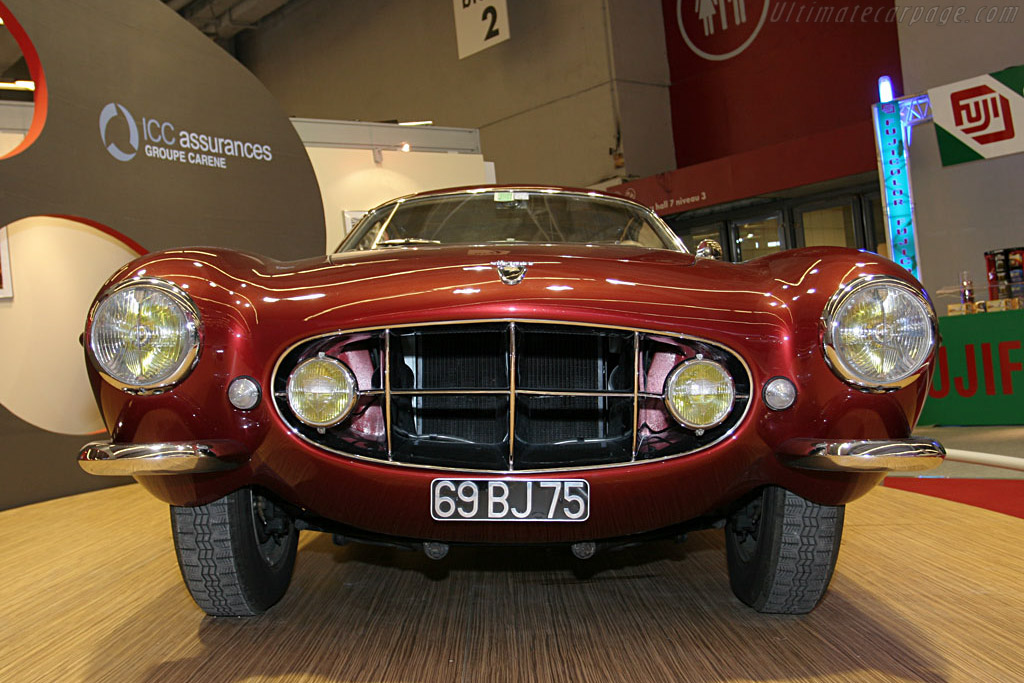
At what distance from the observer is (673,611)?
212 cm

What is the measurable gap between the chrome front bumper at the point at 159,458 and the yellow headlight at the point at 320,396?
0.55ft

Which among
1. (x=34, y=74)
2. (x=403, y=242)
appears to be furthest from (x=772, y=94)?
(x=403, y=242)

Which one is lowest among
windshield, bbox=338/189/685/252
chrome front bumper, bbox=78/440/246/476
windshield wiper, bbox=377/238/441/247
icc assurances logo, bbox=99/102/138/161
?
chrome front bumper, bbox=78/440/246/476

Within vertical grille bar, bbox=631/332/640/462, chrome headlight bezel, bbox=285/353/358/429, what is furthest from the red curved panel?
vertical grille bar, bbox=631/332/640/462

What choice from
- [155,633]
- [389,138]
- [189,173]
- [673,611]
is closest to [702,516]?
[673,611]

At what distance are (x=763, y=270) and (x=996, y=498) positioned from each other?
7.27ft

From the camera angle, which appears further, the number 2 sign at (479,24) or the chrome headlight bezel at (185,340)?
the number 2 sign at (479,24)

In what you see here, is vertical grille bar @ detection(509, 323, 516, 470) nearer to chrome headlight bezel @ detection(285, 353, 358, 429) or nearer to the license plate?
the license plate

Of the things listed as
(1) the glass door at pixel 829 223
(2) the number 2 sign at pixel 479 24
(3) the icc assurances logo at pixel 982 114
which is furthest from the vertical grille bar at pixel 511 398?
(2) the number 2 sign at pixel 479 24

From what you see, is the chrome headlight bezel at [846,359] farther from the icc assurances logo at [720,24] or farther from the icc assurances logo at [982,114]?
the icc assurances logo at [720,24]

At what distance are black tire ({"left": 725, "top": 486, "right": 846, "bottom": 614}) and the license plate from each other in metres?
0.50

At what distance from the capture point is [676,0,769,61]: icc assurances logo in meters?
12.0

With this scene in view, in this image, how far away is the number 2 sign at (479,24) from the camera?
1361 cm

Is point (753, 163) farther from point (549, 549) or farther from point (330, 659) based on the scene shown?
point (330, 659)
